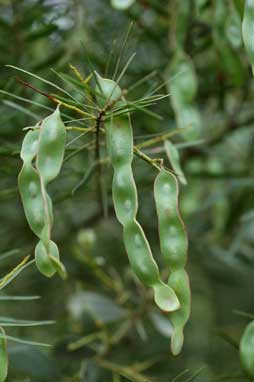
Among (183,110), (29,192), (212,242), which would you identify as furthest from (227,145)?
(29,192)

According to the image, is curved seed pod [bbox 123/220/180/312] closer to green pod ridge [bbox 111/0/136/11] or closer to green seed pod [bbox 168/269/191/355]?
green seed pod [bbox 168/269/191/355]

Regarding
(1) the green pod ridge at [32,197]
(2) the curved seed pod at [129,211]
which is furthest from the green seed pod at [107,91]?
(1) the green pod ridge at [32,197]

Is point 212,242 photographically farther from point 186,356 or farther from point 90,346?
point 90,346

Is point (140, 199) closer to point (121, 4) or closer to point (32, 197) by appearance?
point (121, 4)

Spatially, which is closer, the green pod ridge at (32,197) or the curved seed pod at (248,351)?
the green pod ridge at (32,197)

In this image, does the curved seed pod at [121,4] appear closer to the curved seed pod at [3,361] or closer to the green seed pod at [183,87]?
the green seed pod at [183,87]

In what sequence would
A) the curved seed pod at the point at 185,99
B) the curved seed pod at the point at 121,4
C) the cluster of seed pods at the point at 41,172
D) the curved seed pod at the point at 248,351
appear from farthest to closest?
the curved seed pod at the point at 185,99 → the curved seed pod at the point at 121,4 → the curved seed pod at the point at 248,351 → the cluster of seed pods at the point at 41,172
